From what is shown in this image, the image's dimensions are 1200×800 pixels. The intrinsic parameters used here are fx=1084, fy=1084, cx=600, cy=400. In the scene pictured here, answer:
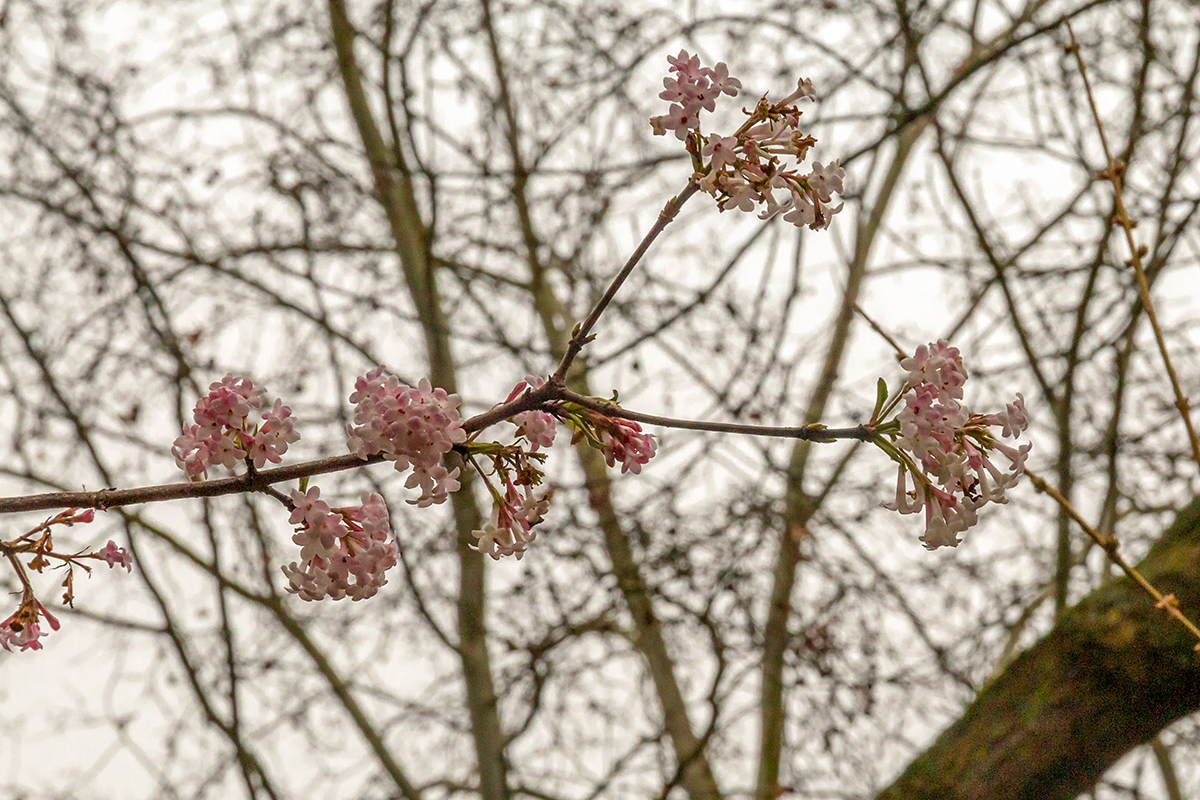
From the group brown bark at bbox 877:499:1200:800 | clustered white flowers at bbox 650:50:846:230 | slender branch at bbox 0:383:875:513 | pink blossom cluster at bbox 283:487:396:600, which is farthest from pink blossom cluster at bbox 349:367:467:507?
brown bark at bbox 877:499:1200:800

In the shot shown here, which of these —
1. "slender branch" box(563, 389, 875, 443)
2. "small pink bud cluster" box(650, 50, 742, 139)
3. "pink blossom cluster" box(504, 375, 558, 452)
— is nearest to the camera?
"slender branch" box(563, 389, 875, 443)

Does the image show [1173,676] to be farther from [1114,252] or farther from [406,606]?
[406,606]

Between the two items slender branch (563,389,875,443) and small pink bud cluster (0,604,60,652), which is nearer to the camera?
slender branch (563,389,875,443)

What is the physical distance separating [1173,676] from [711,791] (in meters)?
1.50

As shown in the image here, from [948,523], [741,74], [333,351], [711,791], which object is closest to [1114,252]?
[741,74]

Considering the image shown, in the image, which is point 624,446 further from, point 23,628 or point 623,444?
point 23,628

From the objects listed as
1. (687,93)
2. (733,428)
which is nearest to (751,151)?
(687,93)

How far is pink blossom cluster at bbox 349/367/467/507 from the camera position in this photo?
35.3 inches

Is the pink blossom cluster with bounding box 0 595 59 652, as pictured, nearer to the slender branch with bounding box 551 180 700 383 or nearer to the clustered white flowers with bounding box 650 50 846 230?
the slender branch with bounding box 551 180 700 383

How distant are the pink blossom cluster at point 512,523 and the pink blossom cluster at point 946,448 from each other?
344 mm

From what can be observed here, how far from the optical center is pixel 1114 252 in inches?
148

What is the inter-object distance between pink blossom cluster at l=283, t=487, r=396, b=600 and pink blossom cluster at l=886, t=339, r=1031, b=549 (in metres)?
0.49

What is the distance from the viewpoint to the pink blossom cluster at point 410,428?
2.94 feet

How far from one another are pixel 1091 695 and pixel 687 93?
1926 millimetres
